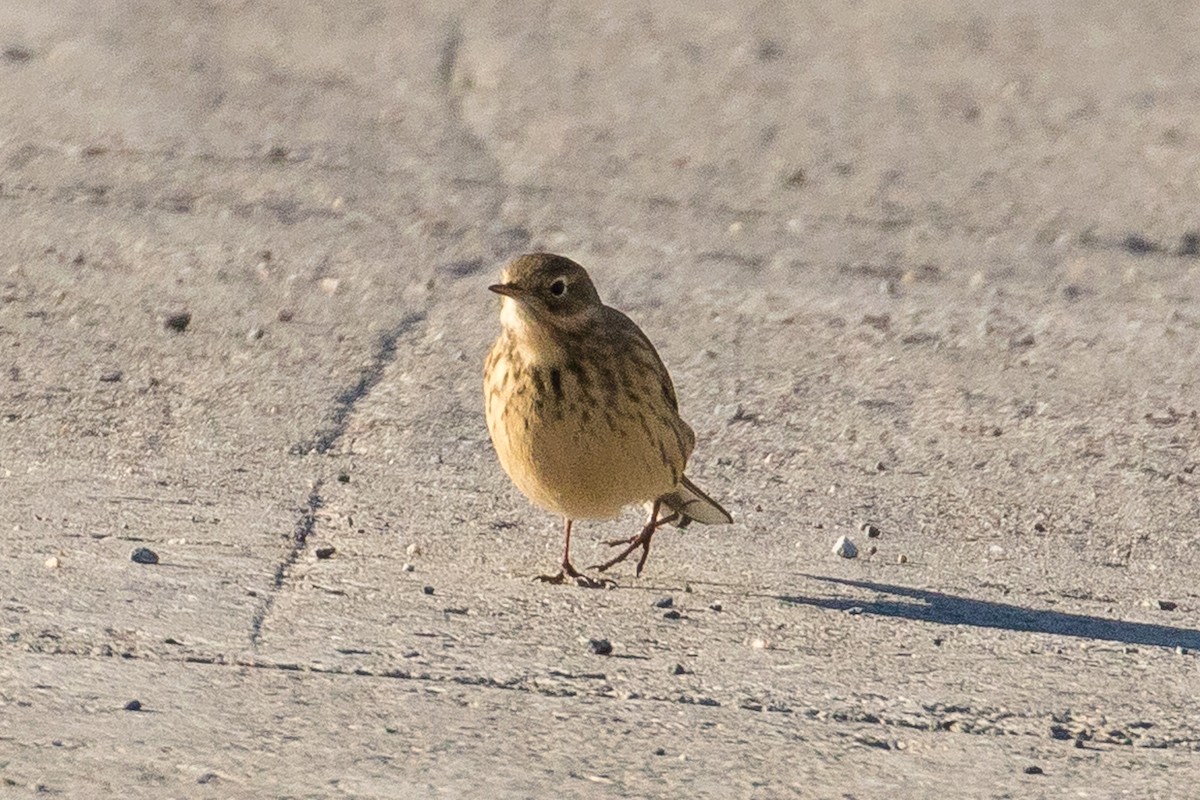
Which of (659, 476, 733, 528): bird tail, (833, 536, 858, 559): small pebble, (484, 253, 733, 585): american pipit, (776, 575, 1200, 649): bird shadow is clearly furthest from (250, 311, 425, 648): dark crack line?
(833, 536, 858, 559): small pebble

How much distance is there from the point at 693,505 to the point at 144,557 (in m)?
1.70

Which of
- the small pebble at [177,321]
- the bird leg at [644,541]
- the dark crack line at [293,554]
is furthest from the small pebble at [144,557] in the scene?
the small pebble at [177,321]

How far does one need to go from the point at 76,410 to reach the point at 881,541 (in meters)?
2.90

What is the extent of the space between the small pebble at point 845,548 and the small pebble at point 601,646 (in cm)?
126

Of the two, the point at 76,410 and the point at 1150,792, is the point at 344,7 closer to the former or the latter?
the point at 76,410

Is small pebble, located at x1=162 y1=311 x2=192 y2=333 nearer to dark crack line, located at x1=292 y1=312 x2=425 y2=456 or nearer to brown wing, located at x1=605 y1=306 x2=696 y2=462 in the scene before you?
dark crack line, located at x1=292 y1=312 x2=425 y2=456

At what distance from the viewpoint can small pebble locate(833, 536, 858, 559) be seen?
22.5 ft

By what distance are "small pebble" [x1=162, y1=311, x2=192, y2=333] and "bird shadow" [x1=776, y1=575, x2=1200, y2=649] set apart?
11.0ft

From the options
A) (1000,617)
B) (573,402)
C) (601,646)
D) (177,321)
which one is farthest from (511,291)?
(177,321)

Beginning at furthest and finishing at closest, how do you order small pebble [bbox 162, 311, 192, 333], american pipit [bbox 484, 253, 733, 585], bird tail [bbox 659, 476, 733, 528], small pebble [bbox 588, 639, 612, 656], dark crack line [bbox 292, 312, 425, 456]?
small pebble [bbox 162, 311, 192, 333] < dark crack line [bbox 292, 312, 425, 456] < bird tail [bbox 659, 476, 733, 528] < american pipit [bbox 484, 253, 733, 585] < small pebble [bbox 588, 639, 612, 656]

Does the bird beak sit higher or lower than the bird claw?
higher

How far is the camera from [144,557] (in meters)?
6.30

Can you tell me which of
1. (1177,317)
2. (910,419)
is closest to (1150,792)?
(910,419)

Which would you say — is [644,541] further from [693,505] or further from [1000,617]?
[1000,617]
